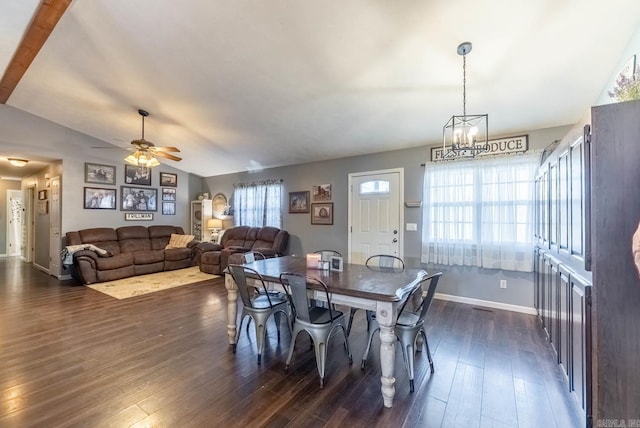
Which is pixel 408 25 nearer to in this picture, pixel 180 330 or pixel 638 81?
pixel 638 81

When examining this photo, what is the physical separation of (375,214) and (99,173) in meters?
6.05

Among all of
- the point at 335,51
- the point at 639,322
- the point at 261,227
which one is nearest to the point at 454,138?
the point at 335,51

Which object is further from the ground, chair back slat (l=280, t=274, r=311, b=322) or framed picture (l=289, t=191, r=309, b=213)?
framed picture (l=289, t=191, r=309, b=213)

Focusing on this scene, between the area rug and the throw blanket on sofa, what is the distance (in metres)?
0.62

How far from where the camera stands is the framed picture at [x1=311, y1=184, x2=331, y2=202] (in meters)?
5.55

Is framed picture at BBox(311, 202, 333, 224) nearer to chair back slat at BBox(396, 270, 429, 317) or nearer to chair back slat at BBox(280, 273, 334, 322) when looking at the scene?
chair back slat at BBox(396, 270, 429, 317)

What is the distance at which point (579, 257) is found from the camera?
65.6 inches

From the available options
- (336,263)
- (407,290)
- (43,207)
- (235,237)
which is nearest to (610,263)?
(407,290)

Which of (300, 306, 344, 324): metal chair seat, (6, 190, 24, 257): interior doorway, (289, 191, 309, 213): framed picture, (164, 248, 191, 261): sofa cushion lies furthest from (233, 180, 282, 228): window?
(6, 190, 24, 257): interior doorway

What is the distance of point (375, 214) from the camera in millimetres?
4918

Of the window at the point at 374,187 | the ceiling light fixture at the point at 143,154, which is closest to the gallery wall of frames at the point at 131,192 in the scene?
the ceiling light fixture at the point at 143,154

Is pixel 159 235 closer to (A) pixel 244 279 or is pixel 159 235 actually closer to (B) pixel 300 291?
(A) pixel 244 279

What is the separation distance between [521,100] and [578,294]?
7.74 ft

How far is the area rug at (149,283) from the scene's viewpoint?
15.1ft
